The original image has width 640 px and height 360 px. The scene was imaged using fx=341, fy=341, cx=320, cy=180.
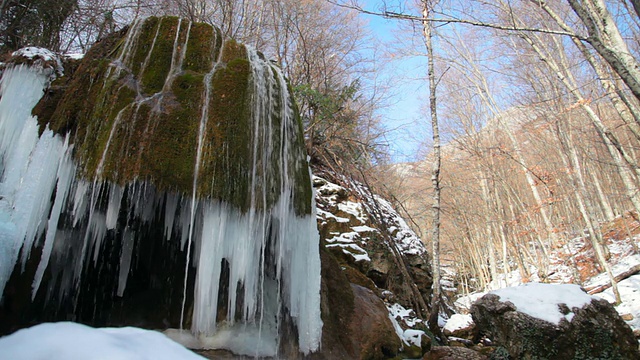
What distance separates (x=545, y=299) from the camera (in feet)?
15.7

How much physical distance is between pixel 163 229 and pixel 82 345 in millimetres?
3128

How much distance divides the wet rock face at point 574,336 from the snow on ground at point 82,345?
16.2 ft

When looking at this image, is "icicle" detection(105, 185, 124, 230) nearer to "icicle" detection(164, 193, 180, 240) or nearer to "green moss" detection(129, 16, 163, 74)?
"icicle" detection(164, 193, 180, 240)

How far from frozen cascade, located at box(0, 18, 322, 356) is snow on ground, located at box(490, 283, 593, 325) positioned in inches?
117

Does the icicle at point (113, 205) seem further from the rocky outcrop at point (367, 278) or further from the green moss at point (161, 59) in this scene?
the rocky outcrop at point (367, 278)

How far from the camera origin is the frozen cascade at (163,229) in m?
3.17

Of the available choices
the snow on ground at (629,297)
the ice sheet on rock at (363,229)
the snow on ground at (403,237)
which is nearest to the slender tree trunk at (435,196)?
the snow on ground at (403,237)

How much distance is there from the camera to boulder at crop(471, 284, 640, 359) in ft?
14.3

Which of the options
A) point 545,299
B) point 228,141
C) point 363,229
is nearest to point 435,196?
point 363,229

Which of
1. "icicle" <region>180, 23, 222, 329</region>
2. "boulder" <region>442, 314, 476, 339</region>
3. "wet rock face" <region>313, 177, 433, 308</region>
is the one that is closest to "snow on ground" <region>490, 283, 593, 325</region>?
"boulder" <region>442, 314, 476, 339</region>

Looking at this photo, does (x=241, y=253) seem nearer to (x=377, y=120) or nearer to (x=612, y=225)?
(x=377, y=120)

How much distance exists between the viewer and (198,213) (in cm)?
340

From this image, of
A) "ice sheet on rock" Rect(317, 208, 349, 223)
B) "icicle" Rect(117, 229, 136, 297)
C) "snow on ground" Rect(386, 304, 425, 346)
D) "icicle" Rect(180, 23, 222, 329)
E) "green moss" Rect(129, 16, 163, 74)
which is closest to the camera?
"icicle" Rect(180, 23, 222, 329)

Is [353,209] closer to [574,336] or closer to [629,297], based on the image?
[574,336]
